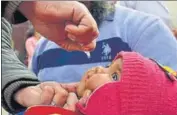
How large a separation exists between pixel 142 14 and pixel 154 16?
2cm

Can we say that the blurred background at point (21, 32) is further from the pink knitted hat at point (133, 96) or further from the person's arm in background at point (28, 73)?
the pink knitted hat at point (133, 96)

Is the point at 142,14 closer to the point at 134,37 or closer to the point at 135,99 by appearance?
the point at 134,37

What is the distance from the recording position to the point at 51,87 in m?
0.38

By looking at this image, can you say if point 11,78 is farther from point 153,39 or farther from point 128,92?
point 153,39

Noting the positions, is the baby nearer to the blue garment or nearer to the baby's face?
the baby's face

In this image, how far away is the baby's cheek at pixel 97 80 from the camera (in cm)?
36

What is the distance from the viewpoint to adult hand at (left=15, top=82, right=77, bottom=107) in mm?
369

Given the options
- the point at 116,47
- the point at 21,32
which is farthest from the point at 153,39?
the point at 21,32

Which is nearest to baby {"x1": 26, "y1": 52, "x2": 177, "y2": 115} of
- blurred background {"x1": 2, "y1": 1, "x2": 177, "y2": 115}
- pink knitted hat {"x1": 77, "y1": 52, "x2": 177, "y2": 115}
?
pink knitted hat {"x1": 77, "y1": 52, "x2": 177, "y2": 115}

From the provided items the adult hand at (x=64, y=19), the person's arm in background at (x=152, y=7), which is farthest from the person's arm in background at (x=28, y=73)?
the person's arm in background at (x=152, y=7)

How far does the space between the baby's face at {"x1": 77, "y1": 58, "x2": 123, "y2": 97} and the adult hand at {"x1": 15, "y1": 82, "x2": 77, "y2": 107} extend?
0.05 feet

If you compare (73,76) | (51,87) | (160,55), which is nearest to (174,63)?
(160,55)

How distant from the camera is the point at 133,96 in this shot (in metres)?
0.35

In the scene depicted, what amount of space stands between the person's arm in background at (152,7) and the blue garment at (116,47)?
0.04ft
